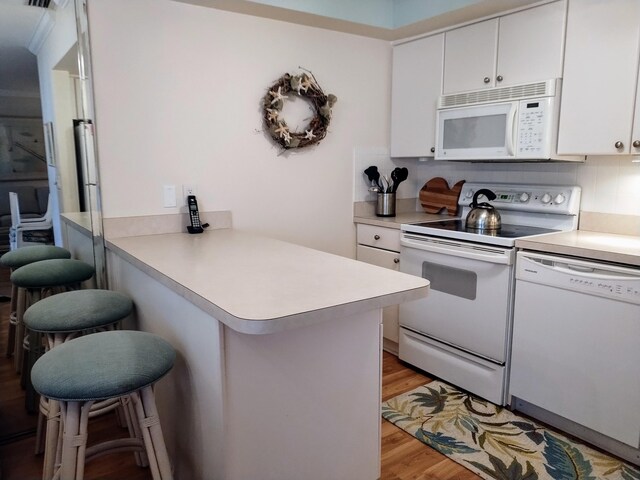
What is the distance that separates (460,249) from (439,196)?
845mm

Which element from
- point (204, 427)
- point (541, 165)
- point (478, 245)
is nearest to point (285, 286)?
point (204, 427)

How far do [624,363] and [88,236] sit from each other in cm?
254

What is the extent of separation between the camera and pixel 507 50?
2582 millimetres

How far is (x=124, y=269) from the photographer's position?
222 cm

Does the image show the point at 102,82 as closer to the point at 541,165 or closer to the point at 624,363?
the point at 541,165

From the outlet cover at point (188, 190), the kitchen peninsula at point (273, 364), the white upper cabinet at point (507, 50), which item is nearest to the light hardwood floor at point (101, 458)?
the kitchen peninsula at point (273, 364)

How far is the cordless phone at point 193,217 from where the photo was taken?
2480 mm

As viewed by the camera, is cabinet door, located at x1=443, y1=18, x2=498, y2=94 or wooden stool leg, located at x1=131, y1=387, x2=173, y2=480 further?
cabinet door, located at x1=443, y1=18, x2=498, y2=94

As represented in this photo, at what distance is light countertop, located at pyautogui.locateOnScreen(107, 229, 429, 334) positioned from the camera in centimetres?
114

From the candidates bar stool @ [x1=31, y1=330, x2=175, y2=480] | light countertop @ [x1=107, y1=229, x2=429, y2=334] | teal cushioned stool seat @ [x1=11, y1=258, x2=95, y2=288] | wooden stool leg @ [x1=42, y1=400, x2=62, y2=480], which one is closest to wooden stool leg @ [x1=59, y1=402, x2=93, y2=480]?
bar stool @ [x1=31, y1=330, x2=175, y2=480]

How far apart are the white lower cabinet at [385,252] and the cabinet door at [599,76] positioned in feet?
3.52

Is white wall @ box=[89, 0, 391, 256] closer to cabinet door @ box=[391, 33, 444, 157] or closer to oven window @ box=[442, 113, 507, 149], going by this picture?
cabinet door @ box=[391, 33, 444, 157]

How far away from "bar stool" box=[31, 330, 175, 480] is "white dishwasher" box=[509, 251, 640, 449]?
65.8 inches

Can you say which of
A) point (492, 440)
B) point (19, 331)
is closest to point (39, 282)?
point (19, 331)
